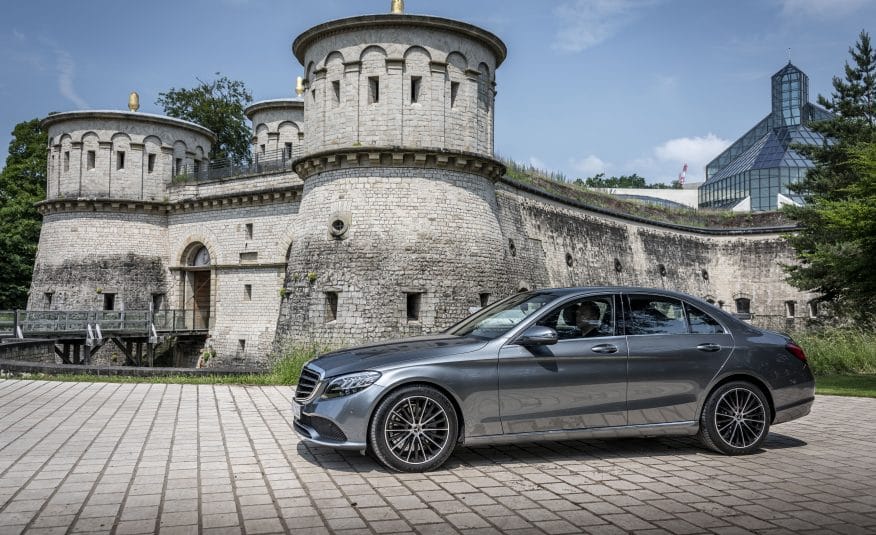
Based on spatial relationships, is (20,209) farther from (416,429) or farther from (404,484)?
(404,484)

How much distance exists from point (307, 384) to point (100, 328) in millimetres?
25147

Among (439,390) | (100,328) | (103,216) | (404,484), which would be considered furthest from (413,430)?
(103,216)

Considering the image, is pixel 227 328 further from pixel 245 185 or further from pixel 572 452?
pixel 572 452

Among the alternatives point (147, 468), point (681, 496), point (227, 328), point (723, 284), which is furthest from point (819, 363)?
point (723, 284)

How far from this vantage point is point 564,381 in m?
6.41

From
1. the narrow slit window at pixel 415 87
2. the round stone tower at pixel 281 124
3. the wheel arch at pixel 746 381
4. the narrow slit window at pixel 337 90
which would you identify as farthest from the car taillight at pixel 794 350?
the round stone tower at pixel 281 124

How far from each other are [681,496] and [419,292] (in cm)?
1394

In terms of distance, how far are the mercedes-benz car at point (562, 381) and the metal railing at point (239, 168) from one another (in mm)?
22258

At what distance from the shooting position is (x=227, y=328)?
29.2 m

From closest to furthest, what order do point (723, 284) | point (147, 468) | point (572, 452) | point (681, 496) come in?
point (681, 496) → point (147, 468) → point (572, 452) → point (723, 284)

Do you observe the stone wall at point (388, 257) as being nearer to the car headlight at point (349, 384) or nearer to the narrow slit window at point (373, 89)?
the narrow slit window at point (373, 89)

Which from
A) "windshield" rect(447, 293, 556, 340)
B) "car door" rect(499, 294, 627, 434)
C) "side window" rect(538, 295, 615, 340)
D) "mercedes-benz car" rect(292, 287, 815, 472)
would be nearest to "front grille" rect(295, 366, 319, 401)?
"mercedes-benz car" rect(292, 287, 815, 472)

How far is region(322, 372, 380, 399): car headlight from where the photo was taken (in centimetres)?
602

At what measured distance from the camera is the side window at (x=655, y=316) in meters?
6.94
